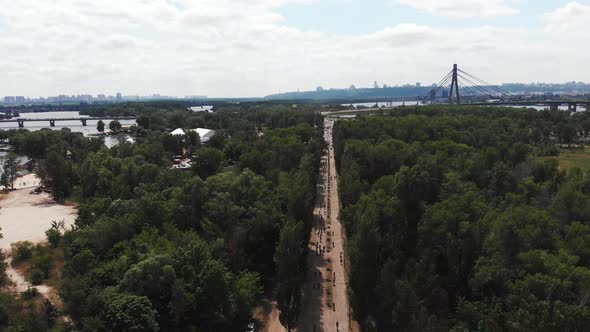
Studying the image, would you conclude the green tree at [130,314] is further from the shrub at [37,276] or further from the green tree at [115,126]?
the green tree at [115,126]

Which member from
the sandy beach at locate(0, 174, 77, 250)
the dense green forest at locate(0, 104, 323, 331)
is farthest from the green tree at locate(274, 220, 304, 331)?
the sandy beach at locate(0, 174, 77, 250)

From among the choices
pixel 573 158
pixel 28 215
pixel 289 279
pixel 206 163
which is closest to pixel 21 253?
pixel 28 215

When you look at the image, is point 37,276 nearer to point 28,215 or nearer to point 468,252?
point 28,215

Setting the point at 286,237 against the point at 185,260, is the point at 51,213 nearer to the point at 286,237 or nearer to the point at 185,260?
the point at 185,260

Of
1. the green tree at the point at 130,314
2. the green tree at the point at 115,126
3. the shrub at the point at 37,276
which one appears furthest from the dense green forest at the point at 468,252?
the green tree at the point at 115,126

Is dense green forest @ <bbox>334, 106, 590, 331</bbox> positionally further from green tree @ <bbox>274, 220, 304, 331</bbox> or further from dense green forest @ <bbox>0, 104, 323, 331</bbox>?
dense green forest @ <bbox>0, 104, 323, 331</bbox>

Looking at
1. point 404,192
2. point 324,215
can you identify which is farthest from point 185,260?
point 324,215

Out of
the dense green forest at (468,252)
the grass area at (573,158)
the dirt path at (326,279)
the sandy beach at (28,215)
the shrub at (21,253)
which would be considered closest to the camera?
the dense green forest at (468,252)

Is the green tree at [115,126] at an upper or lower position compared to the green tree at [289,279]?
upper
